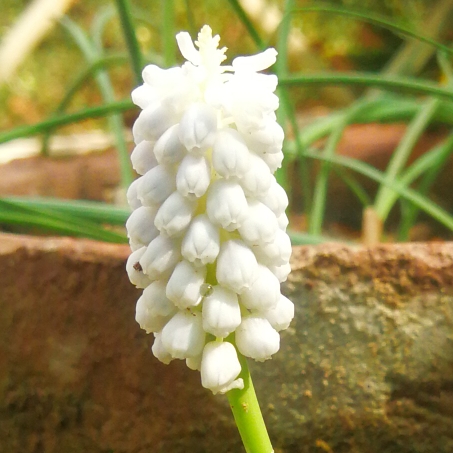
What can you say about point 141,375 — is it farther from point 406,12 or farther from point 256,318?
point 406,12

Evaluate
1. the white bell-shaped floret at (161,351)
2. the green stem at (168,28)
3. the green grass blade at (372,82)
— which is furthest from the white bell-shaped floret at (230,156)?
the green stem at (168,28)

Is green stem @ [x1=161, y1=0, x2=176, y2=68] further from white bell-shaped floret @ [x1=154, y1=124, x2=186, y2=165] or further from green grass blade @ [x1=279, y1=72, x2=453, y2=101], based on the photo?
white bell-shaped floret @ [x1=154, y1=124, x2=186, y2=165]

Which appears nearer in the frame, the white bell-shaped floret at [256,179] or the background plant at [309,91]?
the white bell-shaped floret at [256,179]

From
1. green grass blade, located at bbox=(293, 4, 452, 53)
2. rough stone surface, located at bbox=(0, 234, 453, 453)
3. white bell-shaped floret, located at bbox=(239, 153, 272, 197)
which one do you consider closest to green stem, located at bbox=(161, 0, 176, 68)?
green grass blade, located at bbox=(293, 4, 452, 53)

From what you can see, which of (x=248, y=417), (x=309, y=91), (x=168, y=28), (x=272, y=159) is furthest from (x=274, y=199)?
(x=309, y=91)

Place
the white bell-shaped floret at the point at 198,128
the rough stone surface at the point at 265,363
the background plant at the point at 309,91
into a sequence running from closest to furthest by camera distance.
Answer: the white bell-shaped floret at the point at 198,128
the rough stone surface at the point at 265,363
the background plant at the point at 309,91

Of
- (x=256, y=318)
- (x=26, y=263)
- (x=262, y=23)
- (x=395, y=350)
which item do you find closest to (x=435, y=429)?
(x=395, y=350)

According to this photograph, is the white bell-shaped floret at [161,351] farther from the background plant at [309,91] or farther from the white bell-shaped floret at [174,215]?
the background plant at [309,91]
